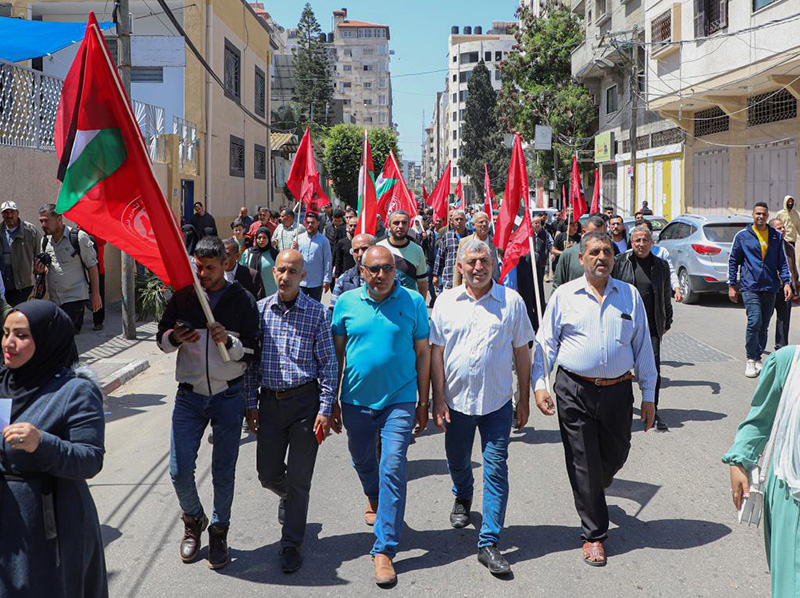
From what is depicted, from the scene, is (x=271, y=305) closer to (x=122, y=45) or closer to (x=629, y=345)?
(x=629, y=345)

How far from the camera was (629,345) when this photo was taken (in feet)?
16.4

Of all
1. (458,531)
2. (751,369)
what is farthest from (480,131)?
(458,531)

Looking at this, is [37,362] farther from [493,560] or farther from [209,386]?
[493,560]

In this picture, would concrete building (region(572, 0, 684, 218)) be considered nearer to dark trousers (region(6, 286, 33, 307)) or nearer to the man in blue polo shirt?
dark trousers (region(6, 286, 33, 307))

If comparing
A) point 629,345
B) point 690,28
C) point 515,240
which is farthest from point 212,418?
point 690,28

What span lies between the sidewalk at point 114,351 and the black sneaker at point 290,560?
16.4 ft

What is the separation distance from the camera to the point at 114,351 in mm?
11727

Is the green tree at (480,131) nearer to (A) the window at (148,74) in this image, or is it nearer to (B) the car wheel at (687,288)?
(A) the window at (148,74)

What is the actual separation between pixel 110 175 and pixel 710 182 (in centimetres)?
2520

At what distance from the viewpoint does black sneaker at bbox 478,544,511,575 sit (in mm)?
4633

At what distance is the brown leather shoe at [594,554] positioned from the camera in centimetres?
478

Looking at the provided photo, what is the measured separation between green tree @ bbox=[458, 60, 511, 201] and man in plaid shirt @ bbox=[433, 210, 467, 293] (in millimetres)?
67123

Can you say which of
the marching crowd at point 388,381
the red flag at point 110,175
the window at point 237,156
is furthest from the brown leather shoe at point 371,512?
the window at point 237,156

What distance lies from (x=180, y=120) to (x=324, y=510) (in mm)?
17265
